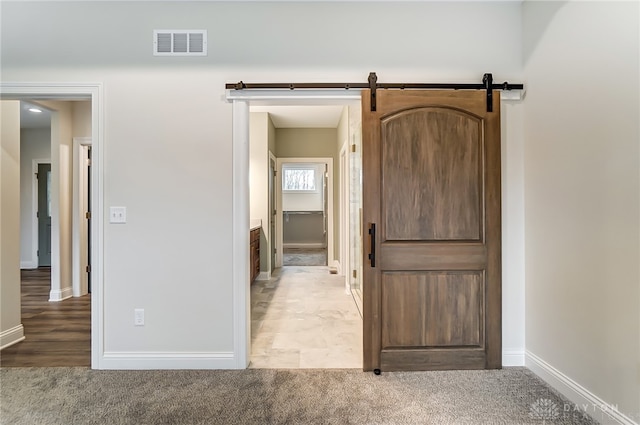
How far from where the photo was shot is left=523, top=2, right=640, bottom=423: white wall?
152 cm

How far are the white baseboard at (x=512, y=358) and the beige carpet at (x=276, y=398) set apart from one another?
89 millimetres

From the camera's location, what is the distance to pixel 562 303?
194 cm

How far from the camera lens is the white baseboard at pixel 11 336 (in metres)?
2.61

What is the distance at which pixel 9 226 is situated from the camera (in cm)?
271

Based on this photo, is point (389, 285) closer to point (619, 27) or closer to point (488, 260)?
point (488, 260)

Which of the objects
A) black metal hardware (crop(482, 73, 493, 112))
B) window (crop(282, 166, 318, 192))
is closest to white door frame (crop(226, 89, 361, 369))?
black metal hardware (crop(482, 73, 493, 112))

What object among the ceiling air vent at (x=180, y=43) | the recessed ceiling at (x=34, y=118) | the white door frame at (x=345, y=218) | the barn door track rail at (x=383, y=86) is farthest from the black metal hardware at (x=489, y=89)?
the recessed ceiling at (x=34, y=118)

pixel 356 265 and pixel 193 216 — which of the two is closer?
pixel 193 216

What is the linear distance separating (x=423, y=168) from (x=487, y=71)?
0.91 m

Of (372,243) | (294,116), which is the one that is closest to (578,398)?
(372,243)

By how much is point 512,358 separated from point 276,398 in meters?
1.74

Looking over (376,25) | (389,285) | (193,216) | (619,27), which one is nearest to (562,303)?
(389,285)

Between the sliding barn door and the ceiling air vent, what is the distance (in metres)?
1.27

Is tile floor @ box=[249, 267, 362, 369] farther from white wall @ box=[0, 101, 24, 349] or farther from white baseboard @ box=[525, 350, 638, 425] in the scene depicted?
white wall @ box=[0, 101, 24, 349]
